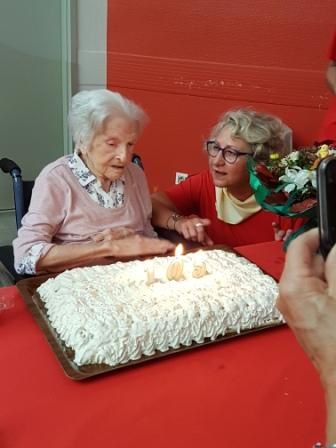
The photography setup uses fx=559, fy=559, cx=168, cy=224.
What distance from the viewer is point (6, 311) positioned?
4.44ft

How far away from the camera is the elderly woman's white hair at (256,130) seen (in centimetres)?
220

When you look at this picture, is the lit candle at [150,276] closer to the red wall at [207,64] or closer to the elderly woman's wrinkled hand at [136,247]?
the elderly woman's wrinkled hand at [136,247]

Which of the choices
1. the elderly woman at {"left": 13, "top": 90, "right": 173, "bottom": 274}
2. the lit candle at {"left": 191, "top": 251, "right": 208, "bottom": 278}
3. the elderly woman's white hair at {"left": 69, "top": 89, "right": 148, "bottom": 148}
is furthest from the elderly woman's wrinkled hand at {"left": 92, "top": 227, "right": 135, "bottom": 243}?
the lit candle at {"left": 191, "top": 251, "right": 208, "bottom": 278}

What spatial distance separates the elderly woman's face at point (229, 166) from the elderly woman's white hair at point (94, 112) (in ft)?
1.32

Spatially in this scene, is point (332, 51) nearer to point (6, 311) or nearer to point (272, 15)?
point (272, 15)

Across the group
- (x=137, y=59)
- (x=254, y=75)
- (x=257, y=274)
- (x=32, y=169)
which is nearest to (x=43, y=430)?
(x=257, y=274)

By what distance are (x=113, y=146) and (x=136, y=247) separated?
37cm

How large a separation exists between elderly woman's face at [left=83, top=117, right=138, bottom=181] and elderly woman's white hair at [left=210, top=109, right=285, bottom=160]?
0.46m

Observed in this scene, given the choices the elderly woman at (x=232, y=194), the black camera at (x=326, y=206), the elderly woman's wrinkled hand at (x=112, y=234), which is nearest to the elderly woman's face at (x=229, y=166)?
the elderly woman at (x=232, y=194)

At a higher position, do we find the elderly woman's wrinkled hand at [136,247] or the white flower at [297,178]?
the white flower at [297,178]

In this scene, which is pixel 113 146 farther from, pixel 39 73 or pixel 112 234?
pixel 39 73

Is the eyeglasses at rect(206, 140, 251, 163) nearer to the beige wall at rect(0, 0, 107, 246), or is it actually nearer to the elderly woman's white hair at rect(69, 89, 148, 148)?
the elderly woman's white hair at rect(69, 89, 148, 148)

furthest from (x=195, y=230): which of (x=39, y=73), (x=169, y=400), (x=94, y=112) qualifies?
(x=39, y=73)

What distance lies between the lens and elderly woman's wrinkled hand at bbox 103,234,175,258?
182 centimetres
